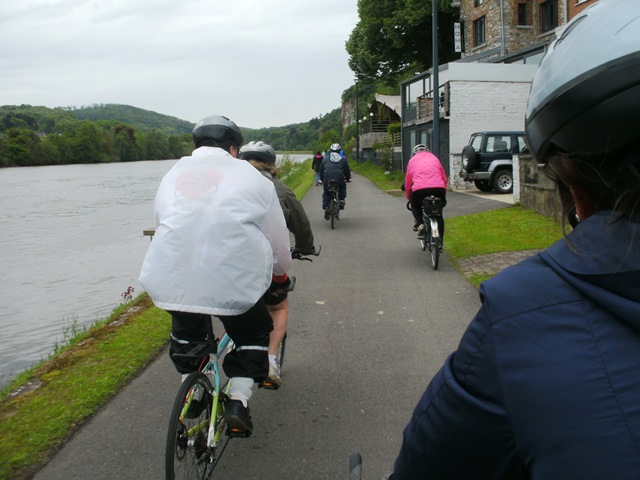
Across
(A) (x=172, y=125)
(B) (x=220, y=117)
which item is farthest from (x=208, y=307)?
(A) (x=172, y=125)

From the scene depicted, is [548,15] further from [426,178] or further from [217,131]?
[217,131]

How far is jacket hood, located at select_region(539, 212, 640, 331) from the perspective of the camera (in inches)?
33.8

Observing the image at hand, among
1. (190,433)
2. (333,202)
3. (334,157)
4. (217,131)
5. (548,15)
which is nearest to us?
(190,433)

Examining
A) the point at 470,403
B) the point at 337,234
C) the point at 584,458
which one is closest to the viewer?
the point at 584,458

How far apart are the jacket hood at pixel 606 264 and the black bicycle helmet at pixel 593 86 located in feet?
0.45

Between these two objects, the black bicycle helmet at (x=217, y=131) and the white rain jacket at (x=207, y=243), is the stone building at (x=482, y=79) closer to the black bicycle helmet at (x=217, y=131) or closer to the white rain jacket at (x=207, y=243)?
the black bicycle helmet at (x=217, y=131)

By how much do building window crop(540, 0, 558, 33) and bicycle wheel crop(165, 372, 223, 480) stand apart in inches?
1433

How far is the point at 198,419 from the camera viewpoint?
3.08 m

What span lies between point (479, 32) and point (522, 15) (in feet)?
11.5

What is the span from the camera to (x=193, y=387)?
295 centimetres

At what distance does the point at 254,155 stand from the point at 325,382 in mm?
1808

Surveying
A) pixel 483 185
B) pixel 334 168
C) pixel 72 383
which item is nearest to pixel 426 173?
pixel 334 168

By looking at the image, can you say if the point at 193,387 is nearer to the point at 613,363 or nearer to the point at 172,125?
the point at 613,363

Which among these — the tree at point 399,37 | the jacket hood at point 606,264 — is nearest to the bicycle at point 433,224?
the jacket hood at point 606,264
